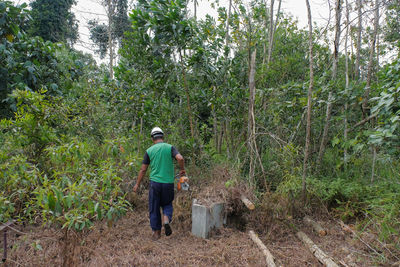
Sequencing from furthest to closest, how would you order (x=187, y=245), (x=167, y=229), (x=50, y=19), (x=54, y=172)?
(x=50, y=19) < (x=167, y=229) < (x=187, y=245) < (x=54, y=172)

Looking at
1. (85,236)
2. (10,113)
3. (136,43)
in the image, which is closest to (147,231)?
(85,236)

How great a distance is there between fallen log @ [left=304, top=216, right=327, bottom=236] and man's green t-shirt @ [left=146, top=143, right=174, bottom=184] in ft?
7.36

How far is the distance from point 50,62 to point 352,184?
6.39 meters

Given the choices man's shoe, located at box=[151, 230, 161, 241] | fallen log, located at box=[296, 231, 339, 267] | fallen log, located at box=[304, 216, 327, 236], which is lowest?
man's shoe, located at box=[151, 230, 161, 241]

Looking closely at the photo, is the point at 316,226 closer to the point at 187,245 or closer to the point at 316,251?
the point at 316,251

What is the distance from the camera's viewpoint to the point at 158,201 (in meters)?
4.30

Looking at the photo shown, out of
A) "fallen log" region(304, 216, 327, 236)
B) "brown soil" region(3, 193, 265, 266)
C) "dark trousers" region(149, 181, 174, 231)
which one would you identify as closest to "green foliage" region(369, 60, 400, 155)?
"fallen log" region(304, 216, 327, 236)

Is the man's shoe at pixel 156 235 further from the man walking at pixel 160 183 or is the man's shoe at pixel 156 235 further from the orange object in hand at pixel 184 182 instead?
the orange object in hand at pixel 184 182

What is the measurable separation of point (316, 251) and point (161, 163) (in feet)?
7.95

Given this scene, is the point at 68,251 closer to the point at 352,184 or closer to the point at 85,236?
the point at 85,236

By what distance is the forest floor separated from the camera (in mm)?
Answer: 3408

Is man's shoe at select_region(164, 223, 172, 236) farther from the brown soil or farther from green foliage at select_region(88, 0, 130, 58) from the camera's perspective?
green foliage at select_region(88, 0, 130, 58)

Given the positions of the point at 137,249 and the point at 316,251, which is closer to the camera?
the point at 316,251

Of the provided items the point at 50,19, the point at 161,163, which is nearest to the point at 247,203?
the point at 161,163
